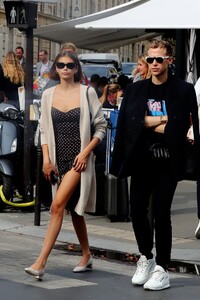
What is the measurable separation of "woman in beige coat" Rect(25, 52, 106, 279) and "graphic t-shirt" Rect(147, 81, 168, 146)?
1.84ft

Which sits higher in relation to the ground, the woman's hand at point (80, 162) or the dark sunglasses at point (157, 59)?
Answer: the dark sunglasses at point (157, 59)

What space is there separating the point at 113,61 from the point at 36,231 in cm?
4079

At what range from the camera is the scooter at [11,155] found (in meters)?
12.4

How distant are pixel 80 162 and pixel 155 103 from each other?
0.78 metres

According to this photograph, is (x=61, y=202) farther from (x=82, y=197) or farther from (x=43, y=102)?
(x=43, y=102)

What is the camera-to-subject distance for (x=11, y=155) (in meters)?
12.7

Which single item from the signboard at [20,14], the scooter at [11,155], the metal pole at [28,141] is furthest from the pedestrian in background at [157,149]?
the signboard at [20,14]

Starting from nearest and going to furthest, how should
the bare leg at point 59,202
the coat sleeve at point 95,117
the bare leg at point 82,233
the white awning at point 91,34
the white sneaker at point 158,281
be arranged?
the white sneaker at point 158,281, the bare leg at point 59,202, the coat sleeve at point 95,117, the bare leg at point 82,233, the white awning at point 91,34

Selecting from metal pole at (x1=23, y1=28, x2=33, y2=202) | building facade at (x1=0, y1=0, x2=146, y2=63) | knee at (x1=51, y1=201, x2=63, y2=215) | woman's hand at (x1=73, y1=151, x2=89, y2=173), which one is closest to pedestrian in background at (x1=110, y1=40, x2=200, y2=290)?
woman's hand at (x1=73, y1=151, x2=89, y2=173)

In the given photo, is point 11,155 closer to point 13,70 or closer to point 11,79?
point 11,79

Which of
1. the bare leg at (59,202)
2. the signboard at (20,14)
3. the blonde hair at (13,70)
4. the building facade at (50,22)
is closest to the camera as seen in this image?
the bare leg at (59,202)

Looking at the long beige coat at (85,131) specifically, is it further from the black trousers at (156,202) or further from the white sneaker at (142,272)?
the white sneaker at (142,272)

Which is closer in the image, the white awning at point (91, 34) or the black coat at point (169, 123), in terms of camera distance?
the black coat at point (169, 123)

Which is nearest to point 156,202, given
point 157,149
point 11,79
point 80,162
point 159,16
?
point 157,149
